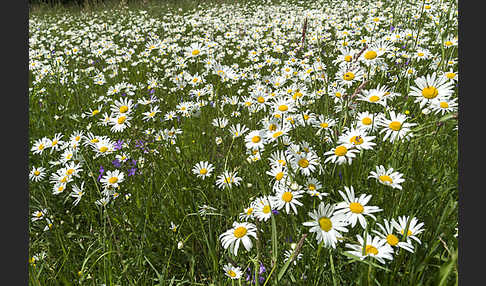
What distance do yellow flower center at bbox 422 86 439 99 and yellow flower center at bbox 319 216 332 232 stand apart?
2.73ft

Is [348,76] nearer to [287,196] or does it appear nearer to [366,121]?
[366,121]

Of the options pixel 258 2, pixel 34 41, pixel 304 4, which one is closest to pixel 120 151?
pixel 34 41

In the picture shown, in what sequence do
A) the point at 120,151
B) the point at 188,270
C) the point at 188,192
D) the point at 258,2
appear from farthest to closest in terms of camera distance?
the point at 258,2, the point at 120,151, the point at 188,192, the point at 188,270

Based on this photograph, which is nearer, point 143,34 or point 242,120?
point 242,120

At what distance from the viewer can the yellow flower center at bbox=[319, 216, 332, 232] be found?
114 cm

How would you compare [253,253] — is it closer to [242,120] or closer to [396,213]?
[396,213]

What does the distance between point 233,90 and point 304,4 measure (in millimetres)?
6794

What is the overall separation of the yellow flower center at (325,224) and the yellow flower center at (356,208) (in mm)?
119

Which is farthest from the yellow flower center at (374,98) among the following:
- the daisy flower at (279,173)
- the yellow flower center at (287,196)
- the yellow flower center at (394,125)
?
the yellow flower center at (287,196)

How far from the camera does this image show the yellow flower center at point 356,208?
46.2 inches

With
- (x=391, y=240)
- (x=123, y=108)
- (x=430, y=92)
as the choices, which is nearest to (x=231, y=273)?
(x=391, y=240)

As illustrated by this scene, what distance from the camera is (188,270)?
178cm

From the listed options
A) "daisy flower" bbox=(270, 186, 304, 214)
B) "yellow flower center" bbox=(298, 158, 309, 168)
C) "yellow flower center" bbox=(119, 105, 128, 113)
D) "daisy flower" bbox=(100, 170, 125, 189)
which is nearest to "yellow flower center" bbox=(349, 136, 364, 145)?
"yellow flower center" bbox=(298, 158, 309, 168)

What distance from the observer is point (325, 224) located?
115 cm
